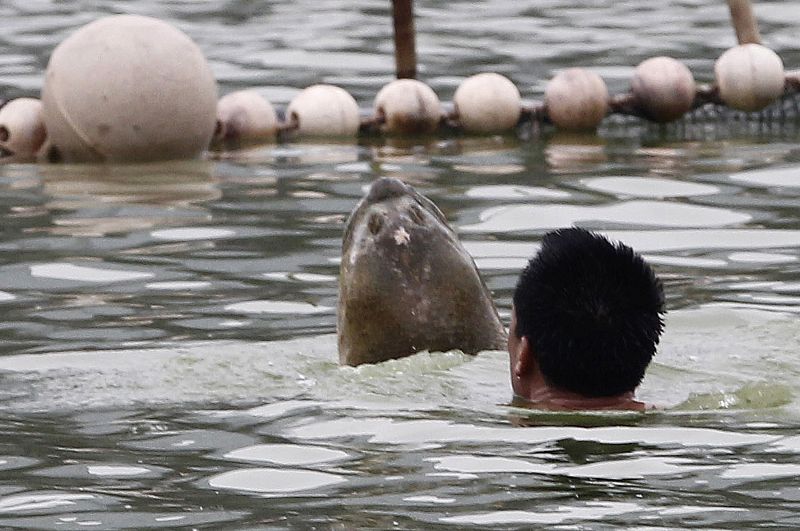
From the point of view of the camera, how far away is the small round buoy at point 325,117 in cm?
1354

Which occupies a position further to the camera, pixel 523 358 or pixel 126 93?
pixel 126 93

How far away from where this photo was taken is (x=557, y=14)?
1961 cm

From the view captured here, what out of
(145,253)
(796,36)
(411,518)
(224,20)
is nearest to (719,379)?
(411,518)

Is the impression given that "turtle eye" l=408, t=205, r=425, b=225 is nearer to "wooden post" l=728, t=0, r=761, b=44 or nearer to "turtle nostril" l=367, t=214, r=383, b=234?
"turtle nostril" l=367, t=214, r=383, b=234

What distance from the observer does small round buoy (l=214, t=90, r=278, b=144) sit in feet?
43.8

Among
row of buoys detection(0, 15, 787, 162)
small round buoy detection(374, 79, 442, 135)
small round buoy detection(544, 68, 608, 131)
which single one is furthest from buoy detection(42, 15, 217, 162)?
small round buoy detection(544, 68, 608, 131)

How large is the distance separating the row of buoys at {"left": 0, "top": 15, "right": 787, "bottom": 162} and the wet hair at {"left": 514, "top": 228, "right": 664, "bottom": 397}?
5990 mm

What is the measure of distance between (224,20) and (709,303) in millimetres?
11848

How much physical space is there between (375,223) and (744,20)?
7671mm

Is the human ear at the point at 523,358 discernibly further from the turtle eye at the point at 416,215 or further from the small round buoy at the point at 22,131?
the small round buoy at the point at 22,131

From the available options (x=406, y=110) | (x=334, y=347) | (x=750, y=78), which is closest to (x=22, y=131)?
(x=406, y=110)

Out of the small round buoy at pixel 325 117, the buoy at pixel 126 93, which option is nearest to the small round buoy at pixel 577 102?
the small round buoy at pixel 325 117

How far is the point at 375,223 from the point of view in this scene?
23.6 feet

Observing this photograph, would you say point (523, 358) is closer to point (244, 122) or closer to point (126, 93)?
point (126, 93)
